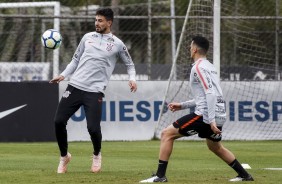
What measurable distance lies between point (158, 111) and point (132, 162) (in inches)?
242

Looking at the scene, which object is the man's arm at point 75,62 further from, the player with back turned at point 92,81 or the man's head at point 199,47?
the man's head at point 199,47

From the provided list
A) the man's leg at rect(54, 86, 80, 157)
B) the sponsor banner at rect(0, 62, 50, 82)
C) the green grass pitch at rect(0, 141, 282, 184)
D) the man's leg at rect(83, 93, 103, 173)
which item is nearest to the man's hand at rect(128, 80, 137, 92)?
the man's leg at rect(83, 93, 103, 173)

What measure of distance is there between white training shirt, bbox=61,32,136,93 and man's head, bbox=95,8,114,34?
0.39 feet

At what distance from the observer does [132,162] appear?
14531mm

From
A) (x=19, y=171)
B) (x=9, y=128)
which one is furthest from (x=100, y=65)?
(x=9, y=128)

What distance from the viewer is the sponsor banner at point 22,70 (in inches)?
898

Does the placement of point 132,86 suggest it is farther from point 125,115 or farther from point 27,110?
point 125,115

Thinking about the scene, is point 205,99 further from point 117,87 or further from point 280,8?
point 280,8

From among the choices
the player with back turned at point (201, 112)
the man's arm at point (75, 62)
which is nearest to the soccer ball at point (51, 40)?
the man's arm at point (75, 62)

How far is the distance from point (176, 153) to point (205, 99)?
6239mm

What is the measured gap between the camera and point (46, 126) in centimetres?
1986

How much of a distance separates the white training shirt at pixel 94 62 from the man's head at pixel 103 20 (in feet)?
0.39

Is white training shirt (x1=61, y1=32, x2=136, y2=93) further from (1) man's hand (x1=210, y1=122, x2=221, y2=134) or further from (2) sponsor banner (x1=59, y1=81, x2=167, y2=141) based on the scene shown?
(2) sponsor banner (x1=59, y1=81, x2=167, y2=141)

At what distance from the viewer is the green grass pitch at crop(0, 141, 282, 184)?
1122 centimetres
